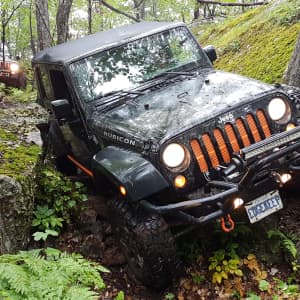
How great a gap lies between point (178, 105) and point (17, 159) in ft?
6.30

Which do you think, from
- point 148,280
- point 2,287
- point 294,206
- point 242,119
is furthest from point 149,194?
point 294,206

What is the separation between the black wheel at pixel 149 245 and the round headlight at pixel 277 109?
1412 millimetres

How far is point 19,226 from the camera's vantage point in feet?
12.9

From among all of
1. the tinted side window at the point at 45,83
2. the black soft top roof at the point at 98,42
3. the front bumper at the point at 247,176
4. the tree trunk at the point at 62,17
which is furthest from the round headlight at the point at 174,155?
the tree trunk at the point at 62,17

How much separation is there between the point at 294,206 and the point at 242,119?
140cm

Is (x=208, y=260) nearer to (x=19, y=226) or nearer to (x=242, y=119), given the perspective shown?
(x=242, y=119)

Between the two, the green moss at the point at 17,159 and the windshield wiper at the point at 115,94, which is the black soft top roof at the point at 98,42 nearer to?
the windshield wiper at the point at 115,94

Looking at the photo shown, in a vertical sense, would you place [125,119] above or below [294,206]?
above

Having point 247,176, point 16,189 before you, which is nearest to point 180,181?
point 247,176

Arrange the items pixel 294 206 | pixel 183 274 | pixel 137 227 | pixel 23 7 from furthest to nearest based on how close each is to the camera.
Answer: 1. pixel 23 7
2. pixel 294 206
3. pixel 183 274
4. pixel 137 227

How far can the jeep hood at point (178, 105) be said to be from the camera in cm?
364

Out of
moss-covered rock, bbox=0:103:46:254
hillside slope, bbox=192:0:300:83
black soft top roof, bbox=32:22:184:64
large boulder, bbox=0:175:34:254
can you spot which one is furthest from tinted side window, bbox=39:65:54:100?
hillside slope, bbox=192:0:300:83

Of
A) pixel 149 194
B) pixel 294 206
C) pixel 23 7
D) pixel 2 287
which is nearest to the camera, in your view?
pixel 2 287

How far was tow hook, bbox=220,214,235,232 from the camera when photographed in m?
3.55
